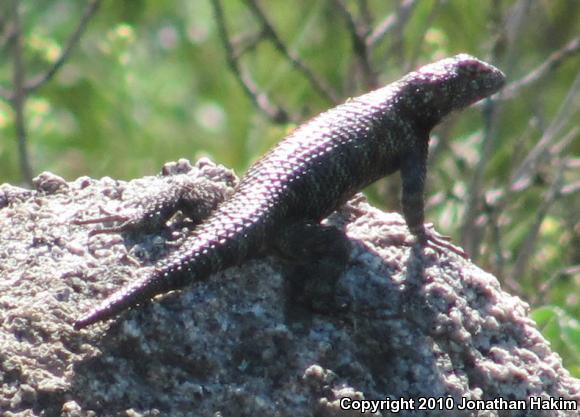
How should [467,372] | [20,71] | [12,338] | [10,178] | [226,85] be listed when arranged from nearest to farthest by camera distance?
[12,338] → [467,372] → [20,71] → [10,178] → [226,85]

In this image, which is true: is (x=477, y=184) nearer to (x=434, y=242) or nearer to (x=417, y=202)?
(x=417, y=202)

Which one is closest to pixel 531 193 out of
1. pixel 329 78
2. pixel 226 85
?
pixel 329 78

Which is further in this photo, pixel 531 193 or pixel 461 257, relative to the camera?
pixel 531 193

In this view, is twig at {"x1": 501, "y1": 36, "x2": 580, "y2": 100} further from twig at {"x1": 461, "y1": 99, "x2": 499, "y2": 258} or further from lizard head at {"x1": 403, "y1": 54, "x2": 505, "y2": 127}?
lizard head at {"x1": 403, "y1": 54, "x2": 505, "y2": 127}

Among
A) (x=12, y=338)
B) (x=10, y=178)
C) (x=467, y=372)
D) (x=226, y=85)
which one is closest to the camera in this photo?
(x=12, y=338)

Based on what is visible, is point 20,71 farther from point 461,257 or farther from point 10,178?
point 461,257

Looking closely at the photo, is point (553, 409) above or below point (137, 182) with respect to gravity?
below

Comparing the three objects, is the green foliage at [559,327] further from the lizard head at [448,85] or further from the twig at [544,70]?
the twig at [544,70]
